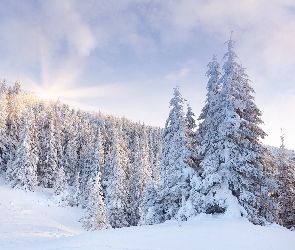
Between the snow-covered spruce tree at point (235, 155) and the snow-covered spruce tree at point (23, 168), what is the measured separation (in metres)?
35.2

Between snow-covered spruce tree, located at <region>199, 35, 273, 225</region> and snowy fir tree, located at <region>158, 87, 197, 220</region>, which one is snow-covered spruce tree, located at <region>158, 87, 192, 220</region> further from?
snow-covered spruce tree, located at <region>199, 35, 273, 225</region>

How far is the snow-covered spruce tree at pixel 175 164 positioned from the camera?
1762 cm

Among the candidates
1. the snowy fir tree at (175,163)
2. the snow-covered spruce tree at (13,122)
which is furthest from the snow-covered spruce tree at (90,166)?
the snowy fir tree at (175,163)

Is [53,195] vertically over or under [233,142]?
under

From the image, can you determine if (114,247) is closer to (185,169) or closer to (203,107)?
(185,169)

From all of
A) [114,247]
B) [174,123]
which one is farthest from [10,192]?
[114,247]

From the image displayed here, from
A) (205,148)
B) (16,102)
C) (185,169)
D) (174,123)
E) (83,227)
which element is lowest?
(83,227)

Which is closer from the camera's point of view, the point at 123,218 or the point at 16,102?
the point at 123,218

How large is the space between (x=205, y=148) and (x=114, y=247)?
10070 mm

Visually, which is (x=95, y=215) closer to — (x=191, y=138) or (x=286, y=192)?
(x=191, y=138)

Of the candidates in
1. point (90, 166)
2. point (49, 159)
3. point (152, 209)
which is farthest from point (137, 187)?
point (152, 209)

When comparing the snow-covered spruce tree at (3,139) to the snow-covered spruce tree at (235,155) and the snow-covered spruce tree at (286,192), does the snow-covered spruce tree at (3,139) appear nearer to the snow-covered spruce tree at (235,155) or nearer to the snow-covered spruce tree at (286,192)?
the snow-covered spruce tree at (235,155)

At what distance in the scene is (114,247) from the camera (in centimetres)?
736

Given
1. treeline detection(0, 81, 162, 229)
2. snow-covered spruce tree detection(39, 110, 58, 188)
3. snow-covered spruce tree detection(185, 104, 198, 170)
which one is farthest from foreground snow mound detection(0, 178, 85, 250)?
snow-covered spruce tree detection(185, 104, 198, 170)
